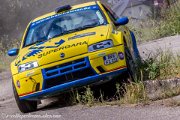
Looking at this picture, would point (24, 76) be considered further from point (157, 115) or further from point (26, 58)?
point (157, 115)

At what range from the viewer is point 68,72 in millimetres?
8508

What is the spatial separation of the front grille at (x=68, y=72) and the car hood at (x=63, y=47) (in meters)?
0.13

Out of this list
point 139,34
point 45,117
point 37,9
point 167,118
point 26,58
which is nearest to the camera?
point 167,118

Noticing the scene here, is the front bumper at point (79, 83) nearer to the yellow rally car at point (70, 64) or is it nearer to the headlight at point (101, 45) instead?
the yellow rally car at point (70, 64)

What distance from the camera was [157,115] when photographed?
7016 millimetres

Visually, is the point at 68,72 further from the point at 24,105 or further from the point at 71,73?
the point at 24,105

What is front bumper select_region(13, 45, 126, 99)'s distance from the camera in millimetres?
8430

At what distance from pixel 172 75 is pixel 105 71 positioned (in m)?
1.11

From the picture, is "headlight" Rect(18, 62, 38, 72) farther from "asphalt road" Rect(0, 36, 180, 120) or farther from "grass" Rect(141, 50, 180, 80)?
"grass" Rect(141, 50, 180, 80)

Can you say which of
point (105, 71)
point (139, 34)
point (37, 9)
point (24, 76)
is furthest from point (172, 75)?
point (37, 9)

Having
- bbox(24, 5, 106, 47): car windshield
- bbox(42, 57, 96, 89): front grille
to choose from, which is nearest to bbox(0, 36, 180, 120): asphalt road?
bbox(42, 57, 96, 89): front grille

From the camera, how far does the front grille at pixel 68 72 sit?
8.45m

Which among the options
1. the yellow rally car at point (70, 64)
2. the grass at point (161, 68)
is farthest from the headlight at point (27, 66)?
the grass at point (161, 68)

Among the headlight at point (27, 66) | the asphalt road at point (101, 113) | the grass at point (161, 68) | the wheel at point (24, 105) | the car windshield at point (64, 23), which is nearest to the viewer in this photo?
the asphalt road at point (101, 113)
